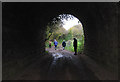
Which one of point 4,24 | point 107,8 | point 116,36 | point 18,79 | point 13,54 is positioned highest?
point 107,8

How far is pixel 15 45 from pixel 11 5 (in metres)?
1.65

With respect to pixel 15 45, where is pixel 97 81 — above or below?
below

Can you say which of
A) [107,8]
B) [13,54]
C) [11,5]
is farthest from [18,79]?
[107,8]

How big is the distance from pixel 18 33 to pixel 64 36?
2696 cm

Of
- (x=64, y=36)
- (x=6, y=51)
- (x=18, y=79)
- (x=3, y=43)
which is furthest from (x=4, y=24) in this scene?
(x=64, y=36)

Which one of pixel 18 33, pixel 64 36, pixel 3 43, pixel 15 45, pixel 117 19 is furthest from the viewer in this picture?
pixel 64 36

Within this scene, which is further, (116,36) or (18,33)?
(18,33)

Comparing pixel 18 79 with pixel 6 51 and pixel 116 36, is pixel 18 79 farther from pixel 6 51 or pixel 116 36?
pixel 116 36

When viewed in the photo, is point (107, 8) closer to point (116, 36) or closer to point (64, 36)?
point (116, 36)

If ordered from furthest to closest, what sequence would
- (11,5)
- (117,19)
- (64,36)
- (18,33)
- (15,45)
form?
(64,36) < (18,33) < (15,45) < (11,5) < (117,19)

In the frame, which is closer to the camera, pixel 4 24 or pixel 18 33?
pixel 4 24

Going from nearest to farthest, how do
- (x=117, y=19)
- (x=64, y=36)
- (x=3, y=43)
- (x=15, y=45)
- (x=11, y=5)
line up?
(x=3, y=43) → (x=117, y=19) → (x=11, y=5) → (x=15, y=45) → (x=64, y=36)

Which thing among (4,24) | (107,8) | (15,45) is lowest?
(15,45)

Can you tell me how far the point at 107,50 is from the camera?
574cm
